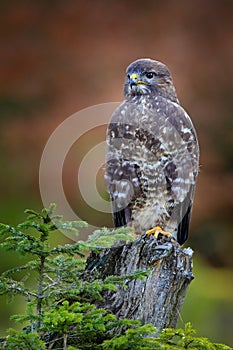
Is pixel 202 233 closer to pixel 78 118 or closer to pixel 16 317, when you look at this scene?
pixel 78 118

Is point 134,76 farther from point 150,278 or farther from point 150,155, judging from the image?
point 150,278

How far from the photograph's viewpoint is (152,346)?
220cm

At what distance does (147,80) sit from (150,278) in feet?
5.59

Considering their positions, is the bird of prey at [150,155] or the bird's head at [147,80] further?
the bird's head at [147,80]

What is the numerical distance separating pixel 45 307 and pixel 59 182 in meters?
3.80

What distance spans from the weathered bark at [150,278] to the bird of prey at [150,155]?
3.11 ft

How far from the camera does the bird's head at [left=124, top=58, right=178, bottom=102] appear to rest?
13.8 feet

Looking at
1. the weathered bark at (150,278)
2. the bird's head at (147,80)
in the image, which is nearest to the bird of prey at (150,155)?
the bird's head at (147,80)

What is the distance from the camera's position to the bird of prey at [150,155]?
4.01 metres

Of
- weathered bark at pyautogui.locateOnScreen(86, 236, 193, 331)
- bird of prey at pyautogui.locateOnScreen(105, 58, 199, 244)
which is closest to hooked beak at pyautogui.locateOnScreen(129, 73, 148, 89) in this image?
bird of prey at pyautogui.locateOnScreen(105, 58, 199, 244)

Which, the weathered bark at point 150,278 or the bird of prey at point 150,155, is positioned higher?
the bird of prey at point 150,155

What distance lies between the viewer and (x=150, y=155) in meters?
4.00

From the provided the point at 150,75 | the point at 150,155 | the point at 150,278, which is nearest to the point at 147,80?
the point at 150,75

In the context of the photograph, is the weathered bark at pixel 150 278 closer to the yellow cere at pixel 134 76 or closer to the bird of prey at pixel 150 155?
the bird of prey at pixel 150 155
